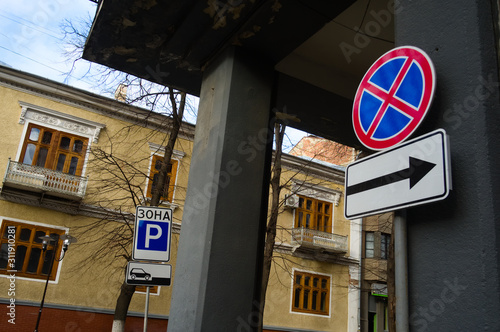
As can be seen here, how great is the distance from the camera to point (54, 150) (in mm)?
17781

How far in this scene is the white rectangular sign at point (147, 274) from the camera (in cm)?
655

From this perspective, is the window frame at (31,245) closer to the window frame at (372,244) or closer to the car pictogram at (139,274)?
the car pictogram at (139,274)

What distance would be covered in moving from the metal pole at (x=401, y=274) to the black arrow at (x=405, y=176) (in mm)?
172

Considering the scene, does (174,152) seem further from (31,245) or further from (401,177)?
(401,177)

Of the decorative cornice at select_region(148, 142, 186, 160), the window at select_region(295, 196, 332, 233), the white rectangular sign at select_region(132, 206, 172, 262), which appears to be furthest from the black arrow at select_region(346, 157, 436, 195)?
the window at select_region(295, 196, 332, 233)

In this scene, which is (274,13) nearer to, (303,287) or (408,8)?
(408,8)

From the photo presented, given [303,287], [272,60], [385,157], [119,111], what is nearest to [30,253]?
[119,111]

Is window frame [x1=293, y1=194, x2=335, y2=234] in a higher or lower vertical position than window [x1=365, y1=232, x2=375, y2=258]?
higher

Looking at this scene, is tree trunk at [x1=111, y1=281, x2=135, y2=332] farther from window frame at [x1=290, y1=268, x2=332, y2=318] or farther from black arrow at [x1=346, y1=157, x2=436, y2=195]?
black arrow at [x1=346, y1=157, x2=436, y2=195]

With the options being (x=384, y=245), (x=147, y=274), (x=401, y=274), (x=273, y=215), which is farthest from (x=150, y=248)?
(x=384, y=245)

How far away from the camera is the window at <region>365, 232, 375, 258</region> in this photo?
25688 mm

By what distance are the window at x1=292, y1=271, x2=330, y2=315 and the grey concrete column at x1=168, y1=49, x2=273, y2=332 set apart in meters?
18.6

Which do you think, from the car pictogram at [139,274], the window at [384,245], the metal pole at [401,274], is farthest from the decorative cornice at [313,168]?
the metal pole at [401,274]

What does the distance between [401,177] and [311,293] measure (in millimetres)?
21647
